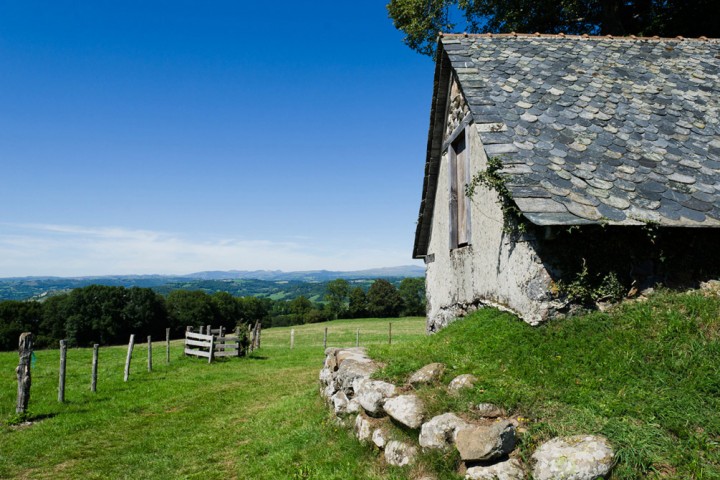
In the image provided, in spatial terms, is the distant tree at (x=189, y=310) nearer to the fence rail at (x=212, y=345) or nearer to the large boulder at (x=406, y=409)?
the fence rail at (x=212, y=345)

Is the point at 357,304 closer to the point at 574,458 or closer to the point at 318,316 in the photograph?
the point at 318,316

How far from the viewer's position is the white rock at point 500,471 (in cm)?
396

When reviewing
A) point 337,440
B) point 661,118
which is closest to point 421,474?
point 337,440

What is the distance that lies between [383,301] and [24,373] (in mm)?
71947

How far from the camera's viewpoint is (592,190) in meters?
6.25

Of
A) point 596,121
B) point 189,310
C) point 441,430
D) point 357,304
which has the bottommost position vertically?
point 357,304

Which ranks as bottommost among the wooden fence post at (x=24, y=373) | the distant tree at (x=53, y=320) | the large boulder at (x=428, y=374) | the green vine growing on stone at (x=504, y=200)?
the distant tree at (x=53, y=320)

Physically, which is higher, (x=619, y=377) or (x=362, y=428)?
(x=619, y=377)

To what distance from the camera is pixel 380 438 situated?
5.59m

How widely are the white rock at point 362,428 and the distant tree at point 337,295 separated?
7658 centimetres

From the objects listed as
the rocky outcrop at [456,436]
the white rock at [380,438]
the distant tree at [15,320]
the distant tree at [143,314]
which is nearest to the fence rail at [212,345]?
the rocky outcrop at [456,436]

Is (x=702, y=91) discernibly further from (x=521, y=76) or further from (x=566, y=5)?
(x=566, y=5)

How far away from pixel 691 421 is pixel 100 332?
66.1 m

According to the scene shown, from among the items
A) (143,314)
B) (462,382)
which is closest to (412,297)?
(143,314)
